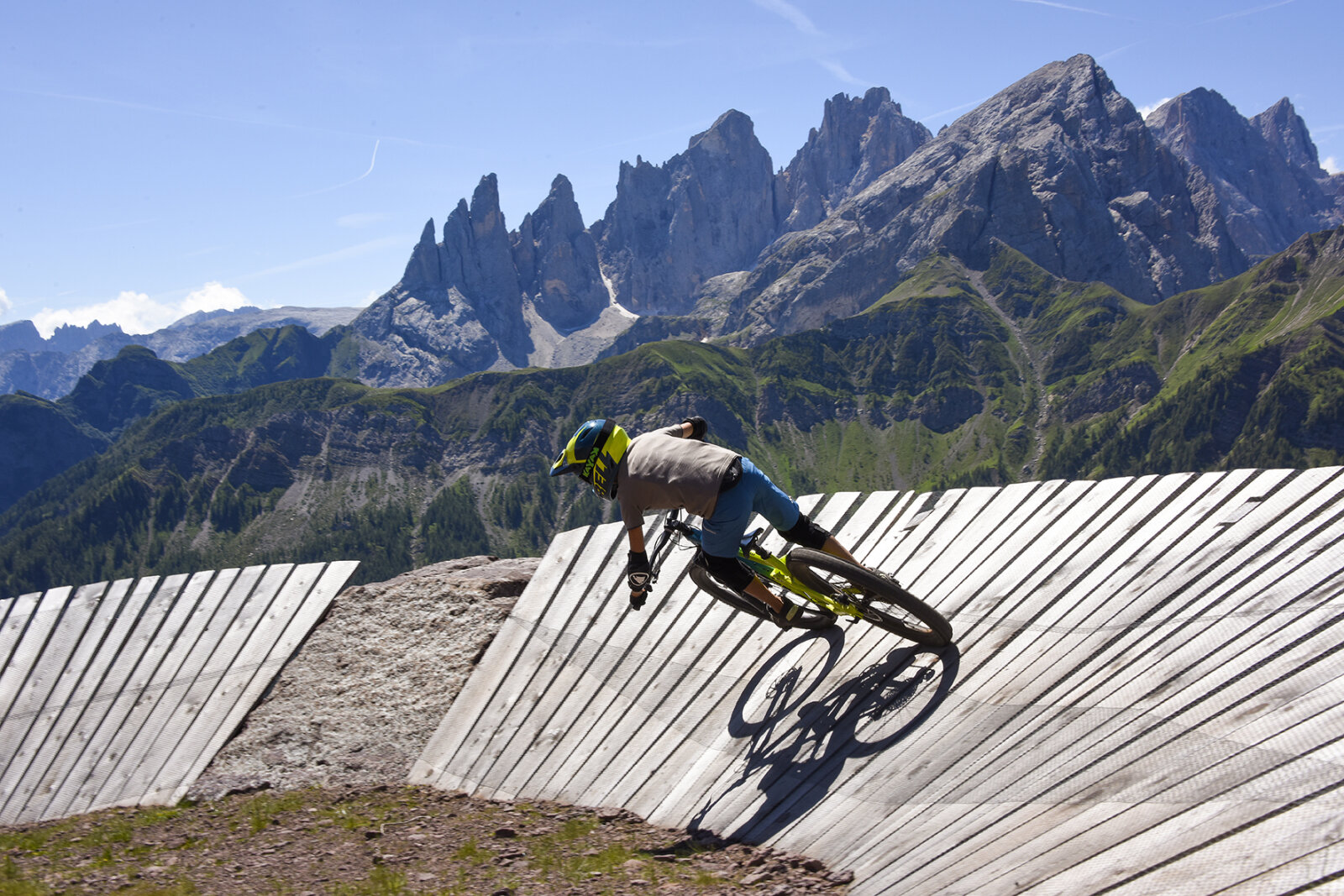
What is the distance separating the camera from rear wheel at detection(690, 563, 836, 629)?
22.7ft

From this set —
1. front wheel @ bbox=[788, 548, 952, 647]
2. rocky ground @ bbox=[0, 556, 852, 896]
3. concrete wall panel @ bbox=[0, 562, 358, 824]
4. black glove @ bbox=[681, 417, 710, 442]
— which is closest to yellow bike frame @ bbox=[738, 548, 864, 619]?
front wheel @ bbox=[788, 548, 952, 647]

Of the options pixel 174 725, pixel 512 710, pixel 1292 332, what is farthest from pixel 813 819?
pixel 1292 332

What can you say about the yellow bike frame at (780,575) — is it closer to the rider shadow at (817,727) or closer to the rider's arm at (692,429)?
the rider shadow at (817,727)

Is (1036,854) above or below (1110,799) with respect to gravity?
below

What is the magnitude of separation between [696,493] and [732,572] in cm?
72

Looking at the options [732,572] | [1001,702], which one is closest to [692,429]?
[732,572]

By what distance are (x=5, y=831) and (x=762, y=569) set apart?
24.3 ft

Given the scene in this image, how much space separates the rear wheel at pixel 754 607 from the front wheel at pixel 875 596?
0.41 meters

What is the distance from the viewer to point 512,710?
25.7 ft

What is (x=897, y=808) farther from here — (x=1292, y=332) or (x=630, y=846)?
(x=1292, y=332)

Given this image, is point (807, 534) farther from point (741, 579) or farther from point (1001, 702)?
point (1001, 702)

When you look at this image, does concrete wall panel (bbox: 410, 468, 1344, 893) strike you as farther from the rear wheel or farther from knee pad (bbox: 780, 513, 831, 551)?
knee pad (bbox: 780, 513, 831, 551)

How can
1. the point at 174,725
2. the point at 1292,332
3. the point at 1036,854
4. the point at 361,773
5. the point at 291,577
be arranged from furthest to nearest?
the point at 1292,332 < the point at 291,577 < the point at 174,725 < the point at 361,773 < the point at 1036,854

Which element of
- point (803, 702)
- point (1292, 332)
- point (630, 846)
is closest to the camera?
point (630, 846)
